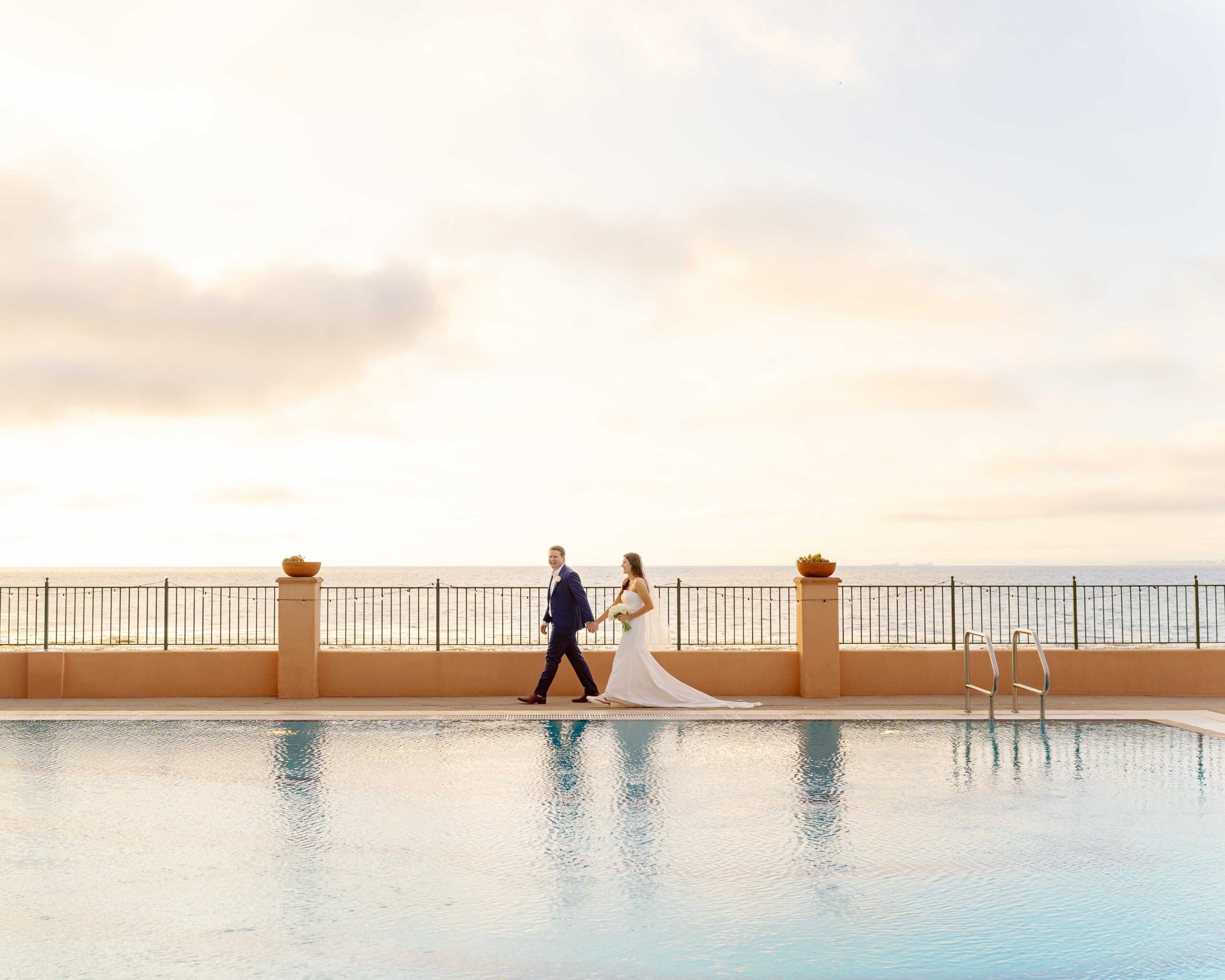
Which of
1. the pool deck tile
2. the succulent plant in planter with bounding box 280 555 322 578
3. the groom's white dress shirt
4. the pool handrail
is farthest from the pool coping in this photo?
the succulent plant in planter with bounding box 280 555 322 578

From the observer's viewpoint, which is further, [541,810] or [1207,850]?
[541,810]

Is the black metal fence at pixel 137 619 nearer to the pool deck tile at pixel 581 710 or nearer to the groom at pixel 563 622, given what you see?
the pool deck tile at pixel 581 710

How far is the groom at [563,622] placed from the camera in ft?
40.7

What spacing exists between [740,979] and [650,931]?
677mm

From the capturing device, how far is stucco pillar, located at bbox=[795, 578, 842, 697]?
1341 centimetres

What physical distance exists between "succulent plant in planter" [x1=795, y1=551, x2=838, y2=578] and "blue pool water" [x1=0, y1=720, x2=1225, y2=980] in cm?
364

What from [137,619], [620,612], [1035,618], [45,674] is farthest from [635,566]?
[1035,618]

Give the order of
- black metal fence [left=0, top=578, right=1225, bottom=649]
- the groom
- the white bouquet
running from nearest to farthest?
the groom < the white bouquet < black metal fence [left=0, top=578, right=1225, bottom=649]

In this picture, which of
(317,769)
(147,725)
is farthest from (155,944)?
(147,725)

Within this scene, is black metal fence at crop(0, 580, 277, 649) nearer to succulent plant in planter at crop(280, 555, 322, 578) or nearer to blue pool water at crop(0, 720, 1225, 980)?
succulent plant in planter at crop(280, 555, 322, 578)

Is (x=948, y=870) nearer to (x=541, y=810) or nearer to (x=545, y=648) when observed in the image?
(x=541, y=810)

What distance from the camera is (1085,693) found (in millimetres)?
13820

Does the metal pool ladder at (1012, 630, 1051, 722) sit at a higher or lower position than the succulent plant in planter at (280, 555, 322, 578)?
lower

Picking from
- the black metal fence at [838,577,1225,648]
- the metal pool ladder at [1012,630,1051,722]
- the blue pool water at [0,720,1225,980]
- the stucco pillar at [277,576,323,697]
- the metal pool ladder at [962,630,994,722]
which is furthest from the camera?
the black metal fence at [838,577,1225,648]
